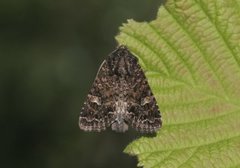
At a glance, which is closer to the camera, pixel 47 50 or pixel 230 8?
pixel 230 8

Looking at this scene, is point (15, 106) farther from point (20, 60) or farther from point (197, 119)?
point (197, 119)

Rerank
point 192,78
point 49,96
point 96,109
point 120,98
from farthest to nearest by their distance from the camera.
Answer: point 49,96 → point 96,109 → point 120,98 → point 192,78

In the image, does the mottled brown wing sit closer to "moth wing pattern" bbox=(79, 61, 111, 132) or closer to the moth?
the moth

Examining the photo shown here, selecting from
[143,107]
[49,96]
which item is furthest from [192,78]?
[49,96]

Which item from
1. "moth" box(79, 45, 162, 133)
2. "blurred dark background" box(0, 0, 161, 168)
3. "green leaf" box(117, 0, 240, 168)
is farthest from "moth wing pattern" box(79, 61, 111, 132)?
"blurred dark background" box(0, 0, 161, 168)

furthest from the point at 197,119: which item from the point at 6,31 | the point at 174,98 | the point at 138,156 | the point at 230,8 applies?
the point at 6,31

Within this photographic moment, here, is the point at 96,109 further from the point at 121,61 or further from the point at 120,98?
the point at 121,61

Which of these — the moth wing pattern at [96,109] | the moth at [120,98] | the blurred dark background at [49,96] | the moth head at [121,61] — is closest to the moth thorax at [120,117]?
the moth at [120,98]
